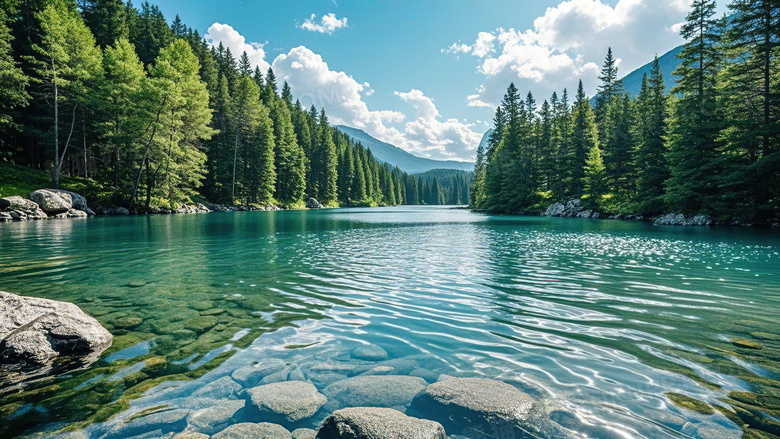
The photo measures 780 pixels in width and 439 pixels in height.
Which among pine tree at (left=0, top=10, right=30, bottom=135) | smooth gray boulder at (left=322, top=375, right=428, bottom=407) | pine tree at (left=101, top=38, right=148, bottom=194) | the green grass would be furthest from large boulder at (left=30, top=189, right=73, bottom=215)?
smooth gray boulder at (left=322, top=375, right=428, bottom=407)

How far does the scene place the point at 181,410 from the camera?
3588 millimetres

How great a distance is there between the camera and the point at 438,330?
5961 millimetres

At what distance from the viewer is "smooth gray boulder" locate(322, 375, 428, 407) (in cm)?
377

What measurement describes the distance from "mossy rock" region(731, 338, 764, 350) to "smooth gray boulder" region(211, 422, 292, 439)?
6.21 m

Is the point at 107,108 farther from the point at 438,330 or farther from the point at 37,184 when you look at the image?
the point at 438,330

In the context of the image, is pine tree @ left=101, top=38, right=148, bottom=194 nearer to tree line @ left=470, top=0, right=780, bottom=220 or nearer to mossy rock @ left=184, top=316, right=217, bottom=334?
mossy rock @ left=184, top=316, right=217, bottom=334

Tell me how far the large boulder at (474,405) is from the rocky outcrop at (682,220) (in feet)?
116

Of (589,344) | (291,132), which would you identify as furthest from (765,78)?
(291,132)

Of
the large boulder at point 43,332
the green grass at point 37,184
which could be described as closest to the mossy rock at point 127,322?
the large boulder at point 43,332

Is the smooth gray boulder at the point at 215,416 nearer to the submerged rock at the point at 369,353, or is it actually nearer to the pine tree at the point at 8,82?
the submerged rock at the point at 369,353

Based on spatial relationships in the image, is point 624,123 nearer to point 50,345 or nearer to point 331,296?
point 331,296

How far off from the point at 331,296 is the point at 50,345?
4617 mm

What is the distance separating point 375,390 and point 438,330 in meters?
2.20

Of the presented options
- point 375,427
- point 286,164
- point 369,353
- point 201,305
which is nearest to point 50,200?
Answer: point 201,305
